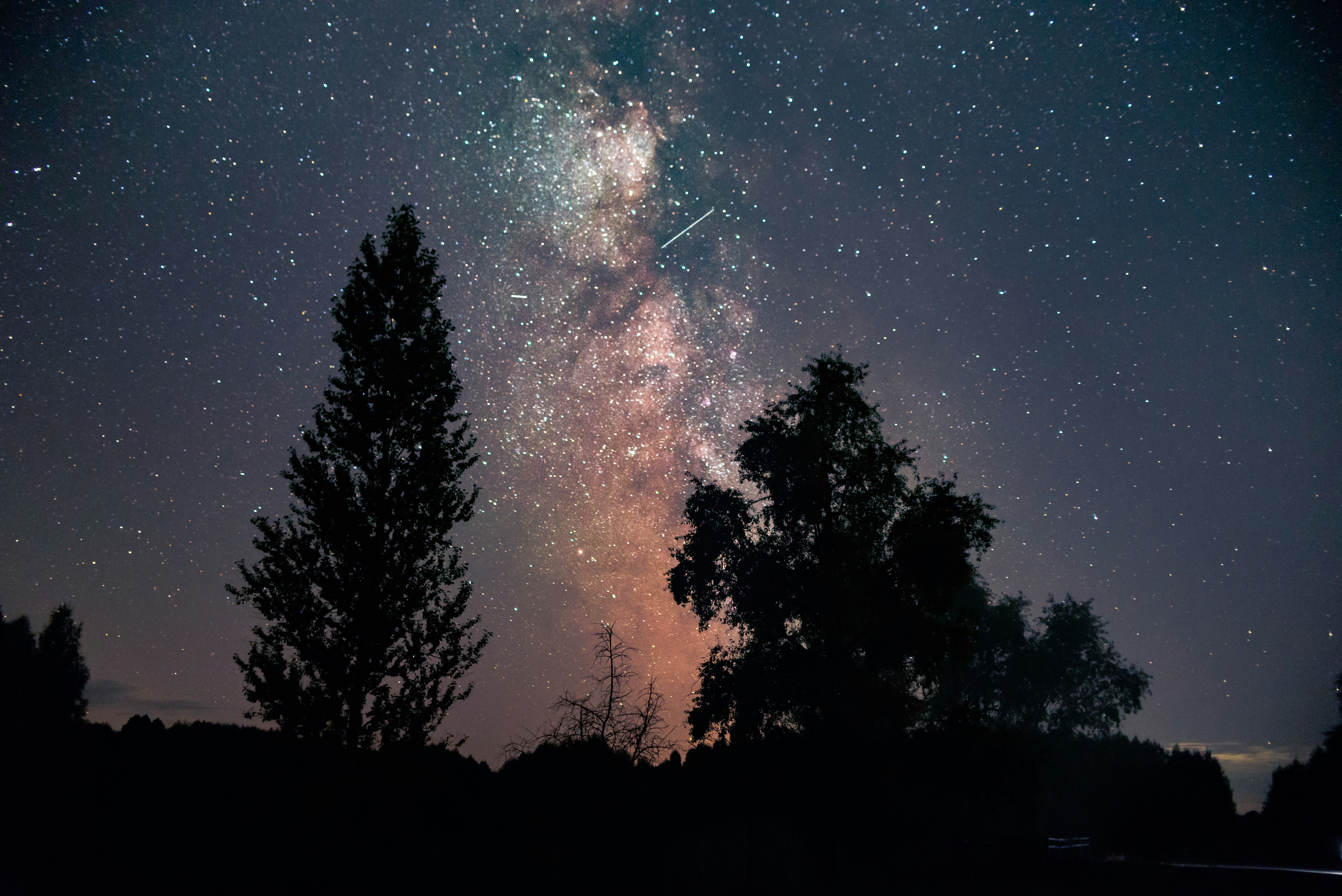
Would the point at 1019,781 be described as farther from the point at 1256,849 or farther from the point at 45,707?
the point at 1256,849

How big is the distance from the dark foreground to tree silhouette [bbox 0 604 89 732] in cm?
719

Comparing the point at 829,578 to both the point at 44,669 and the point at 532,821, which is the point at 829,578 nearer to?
the point at 532,821

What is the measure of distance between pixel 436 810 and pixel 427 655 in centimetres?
404

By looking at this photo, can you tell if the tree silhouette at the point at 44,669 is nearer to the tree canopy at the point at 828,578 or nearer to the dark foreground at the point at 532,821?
the dark foreground at the point at 532,821

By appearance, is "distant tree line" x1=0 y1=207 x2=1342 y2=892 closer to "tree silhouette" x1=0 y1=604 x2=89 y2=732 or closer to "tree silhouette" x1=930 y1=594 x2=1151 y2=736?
"tree silhouette" x1=0 y1=604 x2=89 y2=732

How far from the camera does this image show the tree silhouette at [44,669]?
23047mm

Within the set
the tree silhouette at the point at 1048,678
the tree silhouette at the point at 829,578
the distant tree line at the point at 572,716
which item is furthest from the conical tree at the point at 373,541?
the tree silhouette at the point at 1048,678

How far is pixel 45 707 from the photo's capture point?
2056 centimetres

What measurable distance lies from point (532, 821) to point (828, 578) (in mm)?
9096

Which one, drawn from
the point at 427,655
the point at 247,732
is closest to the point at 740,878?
the point at 427,655

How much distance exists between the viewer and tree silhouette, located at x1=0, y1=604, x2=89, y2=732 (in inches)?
907

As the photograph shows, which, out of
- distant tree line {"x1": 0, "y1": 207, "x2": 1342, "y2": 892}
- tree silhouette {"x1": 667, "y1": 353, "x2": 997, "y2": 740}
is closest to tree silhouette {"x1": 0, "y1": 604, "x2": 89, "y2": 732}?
distant tree line {"x1": 0, "y1": 207, "x2": 1342, "y2": 892}

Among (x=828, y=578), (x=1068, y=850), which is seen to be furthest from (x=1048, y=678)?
(x=828, y=578)

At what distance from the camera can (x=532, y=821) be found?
1552 cm
